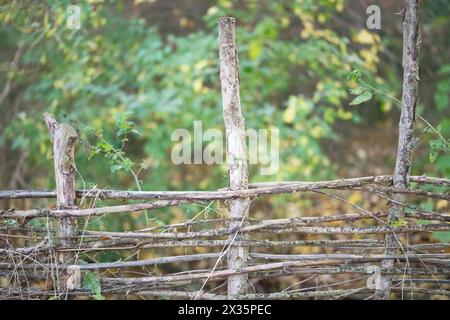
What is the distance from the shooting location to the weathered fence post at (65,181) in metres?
2.79

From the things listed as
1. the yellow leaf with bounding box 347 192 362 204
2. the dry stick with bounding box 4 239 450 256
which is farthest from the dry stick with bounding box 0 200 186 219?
the yellow leaf with bounding box 347 192 362 204

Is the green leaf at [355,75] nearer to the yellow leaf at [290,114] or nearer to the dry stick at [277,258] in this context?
the dry stick at [277,258]

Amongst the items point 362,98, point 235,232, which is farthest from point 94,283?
point 362,98

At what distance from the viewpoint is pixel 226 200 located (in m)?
2.76

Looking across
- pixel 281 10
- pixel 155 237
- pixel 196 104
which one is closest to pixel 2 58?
pixel 196 104

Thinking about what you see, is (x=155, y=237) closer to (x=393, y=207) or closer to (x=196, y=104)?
(x=393, y=207)

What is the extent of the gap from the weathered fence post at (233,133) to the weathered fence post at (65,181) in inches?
32.1

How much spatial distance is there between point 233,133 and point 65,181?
2.96 feet

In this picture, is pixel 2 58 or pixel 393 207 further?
pixel 2 58

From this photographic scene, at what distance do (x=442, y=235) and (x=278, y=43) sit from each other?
2.49 metres

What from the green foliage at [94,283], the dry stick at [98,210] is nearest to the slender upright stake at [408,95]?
the dry stick at [98,210]

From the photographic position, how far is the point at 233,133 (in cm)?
278

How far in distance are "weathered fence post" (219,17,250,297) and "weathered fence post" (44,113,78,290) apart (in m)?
0.82

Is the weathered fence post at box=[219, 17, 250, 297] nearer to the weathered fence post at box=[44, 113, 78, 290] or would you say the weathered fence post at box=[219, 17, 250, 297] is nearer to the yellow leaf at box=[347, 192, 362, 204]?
the weathered fence post at box=[44, 113, 78, 290]
